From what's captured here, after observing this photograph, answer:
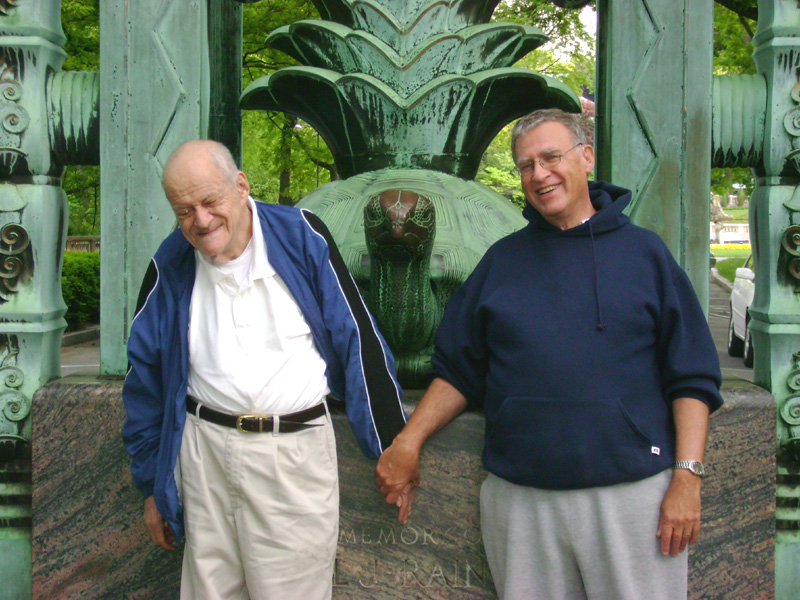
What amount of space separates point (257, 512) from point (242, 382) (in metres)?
0.36

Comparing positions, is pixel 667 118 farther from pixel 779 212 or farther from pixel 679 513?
pixel 679 513

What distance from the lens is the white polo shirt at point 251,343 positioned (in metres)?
2.19

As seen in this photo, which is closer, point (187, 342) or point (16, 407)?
point (187, 342)

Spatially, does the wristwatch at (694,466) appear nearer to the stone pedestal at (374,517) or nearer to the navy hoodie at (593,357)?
the navy hoodie at (593,357)

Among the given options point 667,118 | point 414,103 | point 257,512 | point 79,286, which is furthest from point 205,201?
point 79,286

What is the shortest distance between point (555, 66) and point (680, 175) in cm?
1181

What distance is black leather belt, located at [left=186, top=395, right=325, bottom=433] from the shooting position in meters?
2.18

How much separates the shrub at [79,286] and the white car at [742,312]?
31.3 ft

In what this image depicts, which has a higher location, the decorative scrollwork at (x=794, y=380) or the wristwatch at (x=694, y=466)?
the decorative scrollwork at (x=794, y=380)

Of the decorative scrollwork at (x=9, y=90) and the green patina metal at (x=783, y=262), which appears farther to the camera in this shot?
the decorative scrollwork at (x=9, y=90)

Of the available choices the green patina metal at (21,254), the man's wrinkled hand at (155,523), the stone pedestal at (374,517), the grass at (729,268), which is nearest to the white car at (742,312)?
the stone pedestal at (374,517)

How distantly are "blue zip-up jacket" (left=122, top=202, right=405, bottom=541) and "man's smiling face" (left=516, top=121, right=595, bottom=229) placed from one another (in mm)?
600

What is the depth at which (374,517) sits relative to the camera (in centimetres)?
287

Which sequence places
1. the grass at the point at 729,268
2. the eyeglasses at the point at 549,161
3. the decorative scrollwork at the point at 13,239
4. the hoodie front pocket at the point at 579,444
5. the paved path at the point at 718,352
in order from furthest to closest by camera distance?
the grass at the point at 729,268, the paved path at the point at 718,352, the decorative scrollwork at the point at 13,239, the eyeglasses at the point at 549,161, the hoodie front pocket at the point at 579,444
